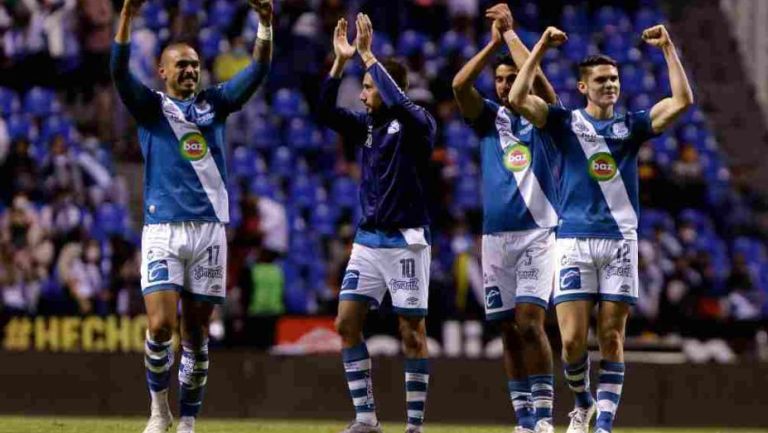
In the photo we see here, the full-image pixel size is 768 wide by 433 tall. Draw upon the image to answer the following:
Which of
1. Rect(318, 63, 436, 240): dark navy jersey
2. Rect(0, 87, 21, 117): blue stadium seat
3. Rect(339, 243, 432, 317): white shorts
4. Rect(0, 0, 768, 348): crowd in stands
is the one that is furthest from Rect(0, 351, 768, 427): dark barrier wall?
Rect(318, 63, 436, 240): dark navy jersey

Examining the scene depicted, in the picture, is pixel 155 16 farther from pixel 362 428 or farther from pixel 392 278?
pixel 362 428

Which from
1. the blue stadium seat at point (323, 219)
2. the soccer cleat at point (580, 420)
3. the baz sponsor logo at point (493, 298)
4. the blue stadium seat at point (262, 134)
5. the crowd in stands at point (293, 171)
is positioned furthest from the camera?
the blue stadium seat at point (262, 134)

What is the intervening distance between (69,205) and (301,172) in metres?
3.77

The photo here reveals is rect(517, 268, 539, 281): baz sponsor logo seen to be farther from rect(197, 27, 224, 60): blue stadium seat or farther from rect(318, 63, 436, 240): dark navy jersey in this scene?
rect(197, 27, 224, 60): blue stadium seat

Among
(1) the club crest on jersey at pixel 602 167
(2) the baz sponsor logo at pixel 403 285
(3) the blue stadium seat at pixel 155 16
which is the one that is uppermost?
(3) the blue stadium seat at pixel 155 16

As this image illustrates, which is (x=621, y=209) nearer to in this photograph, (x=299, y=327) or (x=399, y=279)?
(x=399, y=279)

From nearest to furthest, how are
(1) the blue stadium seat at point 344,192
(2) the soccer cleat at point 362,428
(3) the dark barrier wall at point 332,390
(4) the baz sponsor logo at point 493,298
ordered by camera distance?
1. (2) the soccer cleat at point 362,428
2. (4) the baz sponsor logo at point 493,298
3. (3) the dark barrier wall at point 332,390
4. (1) the blue stadium seat at point 344,192

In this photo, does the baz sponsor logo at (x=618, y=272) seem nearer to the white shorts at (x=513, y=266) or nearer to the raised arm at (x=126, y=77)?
the white shorts at (x=513, y=266)

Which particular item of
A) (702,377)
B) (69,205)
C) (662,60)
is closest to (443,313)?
(702,377)

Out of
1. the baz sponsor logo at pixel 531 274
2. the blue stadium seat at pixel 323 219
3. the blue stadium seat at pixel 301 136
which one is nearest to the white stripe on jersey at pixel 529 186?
the baz sponsor logo at pixel 531 274

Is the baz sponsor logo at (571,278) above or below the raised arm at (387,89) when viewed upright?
below

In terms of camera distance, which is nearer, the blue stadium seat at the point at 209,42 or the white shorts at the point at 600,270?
the white shorts at the point at 600,270

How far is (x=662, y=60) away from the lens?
28.9 metres

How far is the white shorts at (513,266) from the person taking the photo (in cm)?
1271
